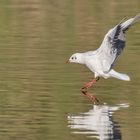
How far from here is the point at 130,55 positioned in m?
19.6

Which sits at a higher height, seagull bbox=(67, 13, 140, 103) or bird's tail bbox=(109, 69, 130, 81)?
seagull bbox=(67, 13, 140, 103)

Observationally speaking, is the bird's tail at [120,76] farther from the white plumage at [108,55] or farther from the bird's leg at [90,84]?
the bird's leg at [90,84]

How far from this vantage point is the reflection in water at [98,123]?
12773mm

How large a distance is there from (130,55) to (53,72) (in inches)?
105

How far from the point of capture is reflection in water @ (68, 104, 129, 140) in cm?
1277

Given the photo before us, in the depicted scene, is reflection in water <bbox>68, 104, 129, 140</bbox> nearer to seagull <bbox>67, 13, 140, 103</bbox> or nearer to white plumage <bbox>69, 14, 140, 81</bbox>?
seagull <bbox>67, 13, 140, 103</bbox>

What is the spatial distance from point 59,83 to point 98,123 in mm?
2952

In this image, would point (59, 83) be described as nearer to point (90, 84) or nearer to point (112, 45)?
point (90, 84)

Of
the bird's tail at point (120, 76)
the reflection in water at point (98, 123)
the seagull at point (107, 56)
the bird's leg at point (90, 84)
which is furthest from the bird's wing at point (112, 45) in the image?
the reflection in water at point (98, 123)

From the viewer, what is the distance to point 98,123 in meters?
13.6

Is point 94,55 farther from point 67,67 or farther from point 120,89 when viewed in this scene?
point 67,67

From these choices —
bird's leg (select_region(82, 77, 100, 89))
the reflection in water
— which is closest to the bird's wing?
bird's leg (select_region(82, 77, 100, 89))

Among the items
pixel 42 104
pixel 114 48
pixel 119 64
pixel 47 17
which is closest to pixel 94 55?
pixel 114 48

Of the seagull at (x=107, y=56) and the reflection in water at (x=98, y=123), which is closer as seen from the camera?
the reflection in water at (x=98, y=123)
